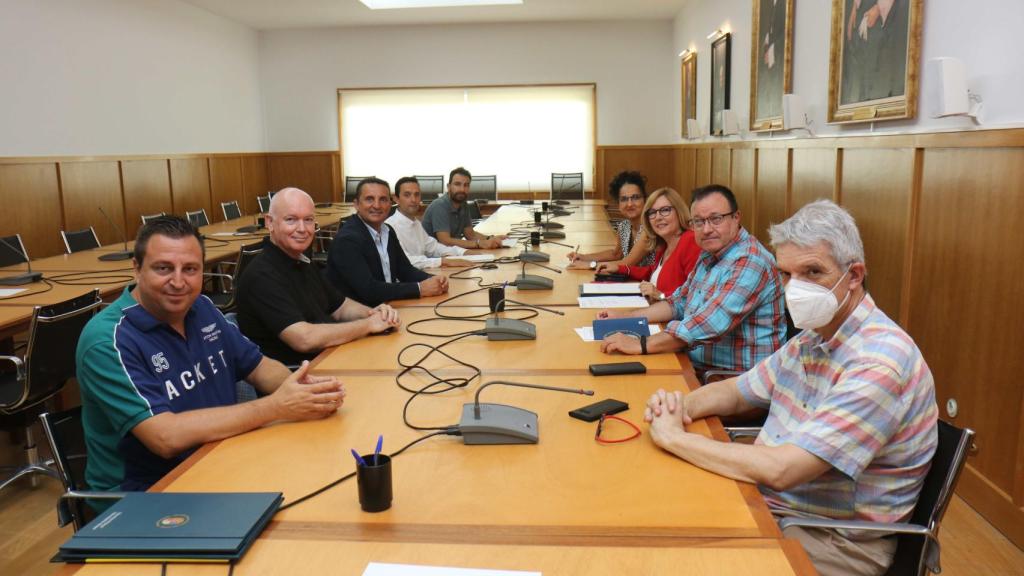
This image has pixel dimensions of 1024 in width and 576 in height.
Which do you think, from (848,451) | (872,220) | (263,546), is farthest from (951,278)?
(263,546)

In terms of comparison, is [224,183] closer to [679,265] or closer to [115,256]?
[115,256]

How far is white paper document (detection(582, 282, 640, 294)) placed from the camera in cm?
359

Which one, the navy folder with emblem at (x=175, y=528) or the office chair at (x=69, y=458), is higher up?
the navy folder with emblem at (x=175, y=528)

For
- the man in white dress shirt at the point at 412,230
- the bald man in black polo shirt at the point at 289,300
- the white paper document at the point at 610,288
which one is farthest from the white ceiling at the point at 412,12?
the bald man in black polo shirt at the point at 289,300

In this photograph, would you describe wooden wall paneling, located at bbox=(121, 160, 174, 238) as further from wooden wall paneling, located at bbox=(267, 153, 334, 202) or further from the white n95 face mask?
the white n95 face mask

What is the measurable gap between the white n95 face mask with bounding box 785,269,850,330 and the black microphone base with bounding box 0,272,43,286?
4155 mm

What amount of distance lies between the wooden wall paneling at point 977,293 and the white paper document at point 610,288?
126cm

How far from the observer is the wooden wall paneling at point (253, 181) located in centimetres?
1120

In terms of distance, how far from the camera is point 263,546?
1.32m

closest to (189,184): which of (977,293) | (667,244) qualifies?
(667,244)

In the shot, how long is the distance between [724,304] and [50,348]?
2629 mm

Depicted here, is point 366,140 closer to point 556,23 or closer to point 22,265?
point 556,23

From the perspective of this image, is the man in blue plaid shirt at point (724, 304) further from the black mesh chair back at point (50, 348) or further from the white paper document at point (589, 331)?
the black mesh chair back at point (50, 348)

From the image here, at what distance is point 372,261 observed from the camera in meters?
4.01
